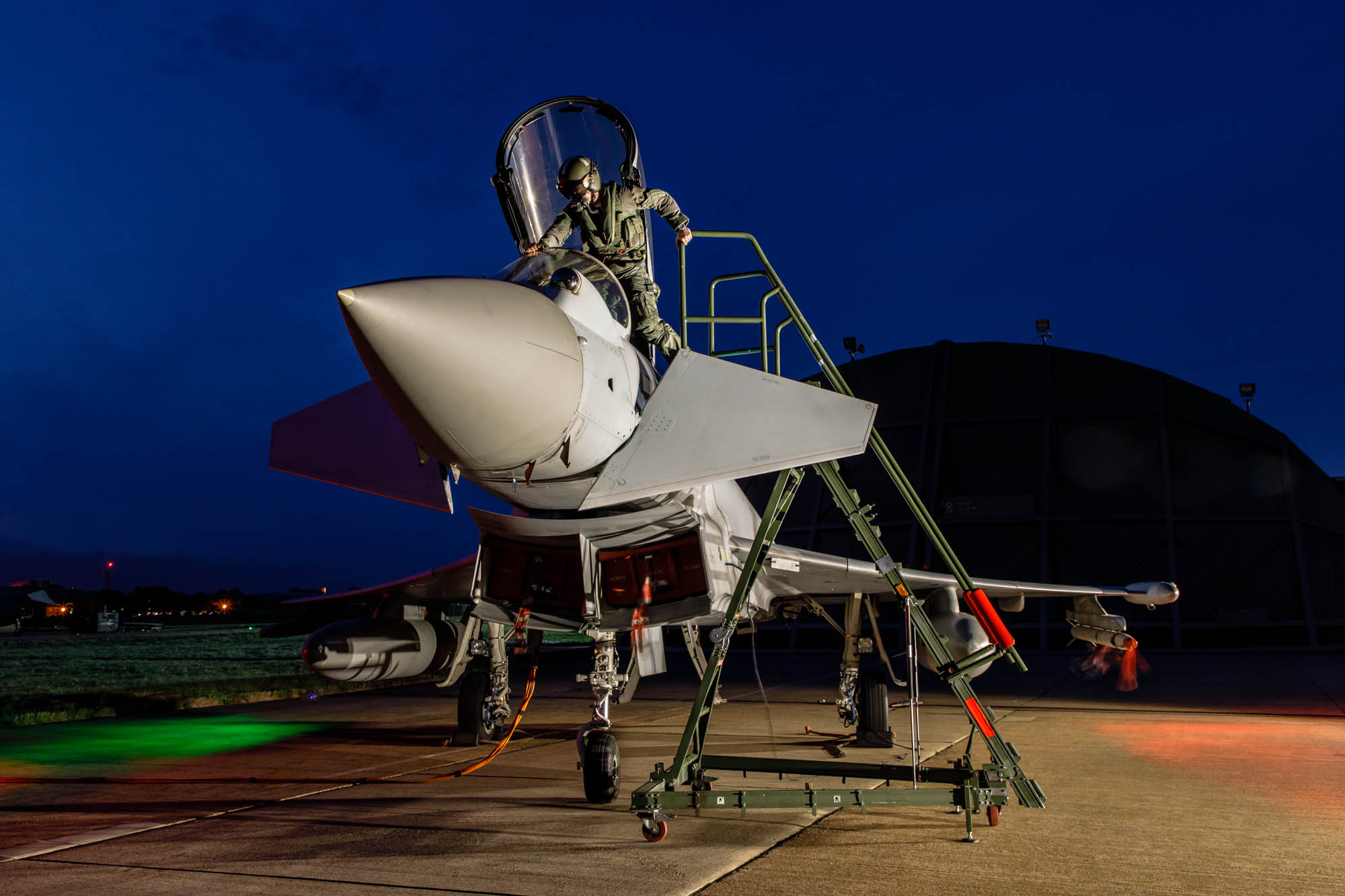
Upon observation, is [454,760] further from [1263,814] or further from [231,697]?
[231,697]

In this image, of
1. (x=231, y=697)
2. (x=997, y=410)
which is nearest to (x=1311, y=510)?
(x=997, y=410)

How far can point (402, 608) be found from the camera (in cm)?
899

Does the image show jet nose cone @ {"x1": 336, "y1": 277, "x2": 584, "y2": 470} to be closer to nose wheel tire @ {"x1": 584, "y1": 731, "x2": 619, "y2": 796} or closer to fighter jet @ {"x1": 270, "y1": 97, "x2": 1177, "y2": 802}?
fighter jet @ {"x1": 270, "y1": 97, "x2": 1177, "y2": 802}

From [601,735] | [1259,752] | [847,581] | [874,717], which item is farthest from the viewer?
[874,717]

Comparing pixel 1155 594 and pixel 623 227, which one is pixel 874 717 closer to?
pixel 1155 594

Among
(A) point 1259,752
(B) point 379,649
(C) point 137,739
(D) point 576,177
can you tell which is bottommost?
(C) point 137,739

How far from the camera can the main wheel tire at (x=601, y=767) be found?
18.2ft

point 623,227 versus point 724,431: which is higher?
point 623,227

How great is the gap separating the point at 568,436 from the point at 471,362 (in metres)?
0.79

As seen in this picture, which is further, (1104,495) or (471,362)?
(1104,495)

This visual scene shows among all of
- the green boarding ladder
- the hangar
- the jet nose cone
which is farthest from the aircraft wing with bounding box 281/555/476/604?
the hangar

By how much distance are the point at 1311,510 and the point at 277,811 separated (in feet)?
86.1

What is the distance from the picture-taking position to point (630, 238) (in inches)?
229

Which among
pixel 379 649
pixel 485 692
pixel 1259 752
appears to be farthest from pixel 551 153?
pixel 1259 752
